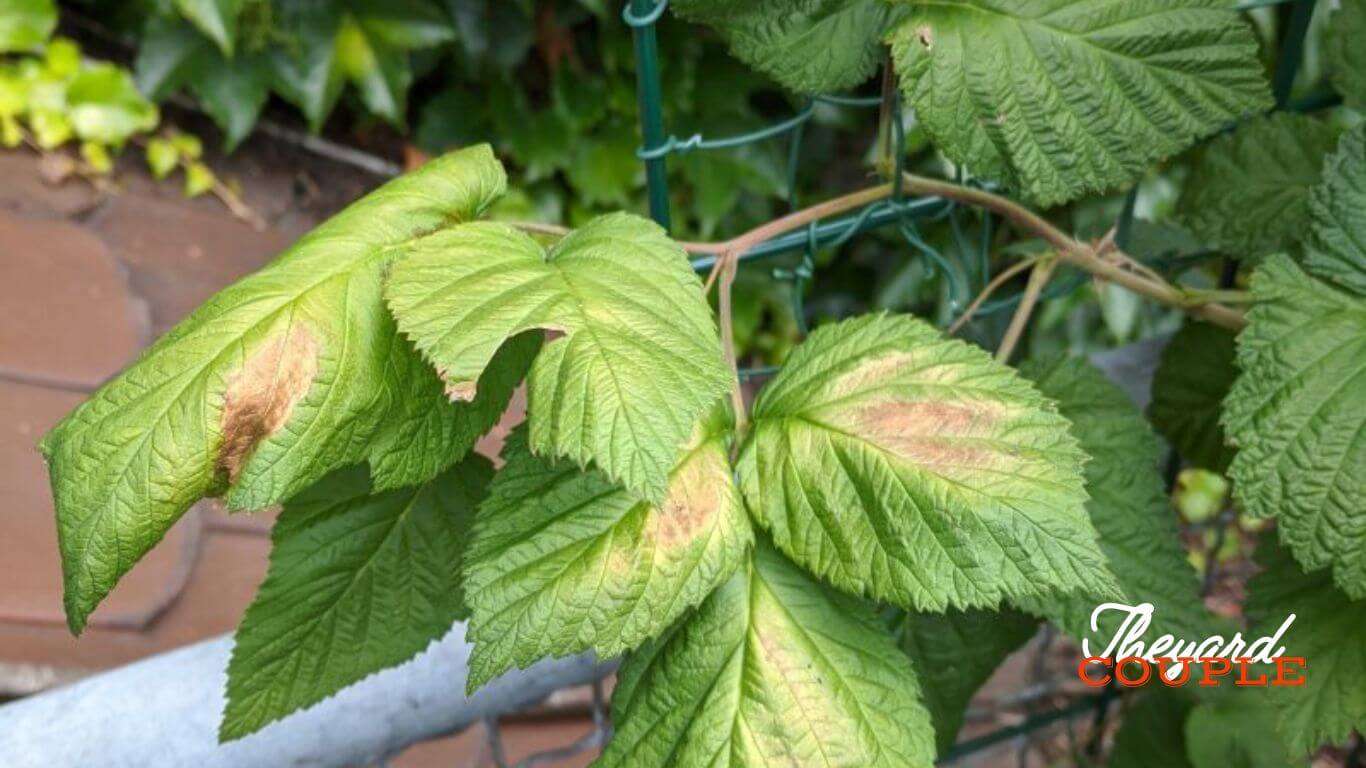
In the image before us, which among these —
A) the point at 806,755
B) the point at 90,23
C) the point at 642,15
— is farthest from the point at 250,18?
the point at 806,755

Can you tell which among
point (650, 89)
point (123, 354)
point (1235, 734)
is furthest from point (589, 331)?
point (123, 354)

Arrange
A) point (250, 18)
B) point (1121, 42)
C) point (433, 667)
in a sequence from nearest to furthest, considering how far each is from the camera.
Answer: point (1121, 42) < point (433, 667) < point (250, 18)

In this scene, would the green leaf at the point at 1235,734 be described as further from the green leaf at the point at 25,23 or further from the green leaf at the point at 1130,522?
the green leaf at the point at 25,23

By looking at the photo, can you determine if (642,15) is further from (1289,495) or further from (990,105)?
(1289,495)

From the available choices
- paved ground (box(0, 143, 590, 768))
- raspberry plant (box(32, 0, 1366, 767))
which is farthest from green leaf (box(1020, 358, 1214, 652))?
paved ground (box(0, 143, 590, 768))

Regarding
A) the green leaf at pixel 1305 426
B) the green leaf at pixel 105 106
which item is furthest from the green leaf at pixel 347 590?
the green leaf at pixel 105 106

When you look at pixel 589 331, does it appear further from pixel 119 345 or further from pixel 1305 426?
pixel 119 345

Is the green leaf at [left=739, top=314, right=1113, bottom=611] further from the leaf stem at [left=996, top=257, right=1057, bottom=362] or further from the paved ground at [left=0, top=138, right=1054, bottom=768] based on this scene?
the paved ground at [left=0, top=138, right=1054, bottom=768]
